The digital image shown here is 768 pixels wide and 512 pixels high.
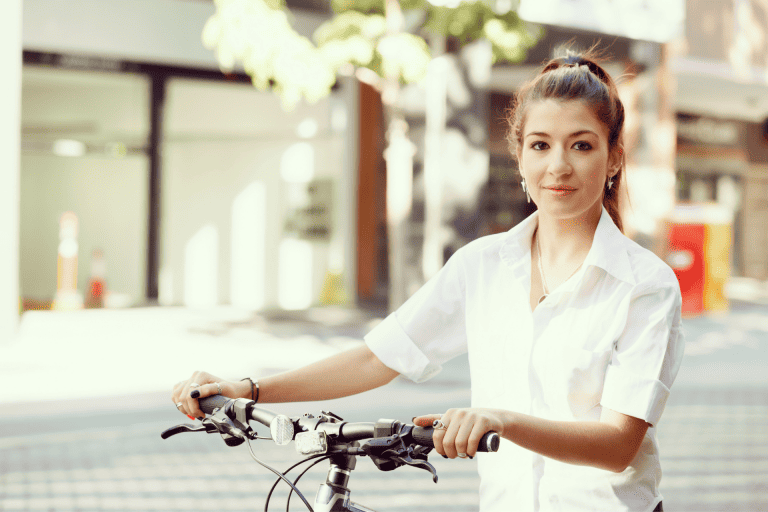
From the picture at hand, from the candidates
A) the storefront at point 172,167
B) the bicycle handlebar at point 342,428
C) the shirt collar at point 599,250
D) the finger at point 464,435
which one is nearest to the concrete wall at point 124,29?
the storefront at point 172,167

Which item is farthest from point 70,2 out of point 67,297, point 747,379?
point 747,379

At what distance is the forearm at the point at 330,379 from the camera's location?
85.4 inches

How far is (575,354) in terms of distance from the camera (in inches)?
72.6

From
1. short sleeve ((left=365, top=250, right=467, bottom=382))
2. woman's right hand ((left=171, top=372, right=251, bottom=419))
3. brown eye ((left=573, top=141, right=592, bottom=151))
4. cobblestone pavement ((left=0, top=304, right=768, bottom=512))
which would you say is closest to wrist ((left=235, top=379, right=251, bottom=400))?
woman's right hand ((left=171, top=372, right=251, bottom=419))

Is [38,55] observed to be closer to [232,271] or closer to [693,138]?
[232,271]

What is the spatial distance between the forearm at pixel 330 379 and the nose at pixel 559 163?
0.65m

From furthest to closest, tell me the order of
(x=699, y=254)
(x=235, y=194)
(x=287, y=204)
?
(x=287, y=204) → (x=235, y=194) → (x=699, y=254)

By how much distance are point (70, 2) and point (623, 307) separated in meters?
13.7

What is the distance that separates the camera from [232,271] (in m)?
16.2

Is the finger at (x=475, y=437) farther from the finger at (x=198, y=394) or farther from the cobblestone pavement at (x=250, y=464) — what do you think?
the cobblestone pavement at (x=250, y=464)

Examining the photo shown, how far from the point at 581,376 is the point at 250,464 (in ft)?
15.8

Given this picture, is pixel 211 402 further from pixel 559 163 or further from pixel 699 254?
pixel 699 254

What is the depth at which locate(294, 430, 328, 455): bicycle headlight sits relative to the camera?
1767mm

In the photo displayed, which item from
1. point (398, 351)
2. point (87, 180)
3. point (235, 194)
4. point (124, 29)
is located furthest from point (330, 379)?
point (235, 194)
